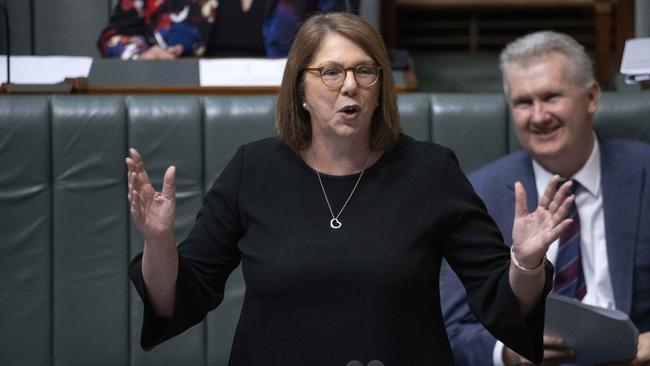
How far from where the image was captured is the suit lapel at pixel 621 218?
2594mm

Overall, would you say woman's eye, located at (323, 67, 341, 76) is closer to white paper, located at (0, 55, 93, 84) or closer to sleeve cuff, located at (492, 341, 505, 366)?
sleeve cuff, located at (492, 341, 505, 366)

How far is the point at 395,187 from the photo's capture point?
206 cm

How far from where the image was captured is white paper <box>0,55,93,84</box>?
11.0ft

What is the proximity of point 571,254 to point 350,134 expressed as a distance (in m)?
0.83

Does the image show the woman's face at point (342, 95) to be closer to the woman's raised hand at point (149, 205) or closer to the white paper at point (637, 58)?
the woman's raised hand at point (149, 205)

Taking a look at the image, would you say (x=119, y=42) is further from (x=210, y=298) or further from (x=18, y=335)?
(x=210, y=298)

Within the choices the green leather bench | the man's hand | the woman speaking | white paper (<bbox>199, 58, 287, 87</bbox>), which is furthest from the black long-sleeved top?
white paper (<bbox>199, 58, 287, 87</bbox>)

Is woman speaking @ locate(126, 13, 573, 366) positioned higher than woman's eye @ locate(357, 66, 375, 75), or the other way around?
woman's eye @ locate(357, 66, 375, 75)

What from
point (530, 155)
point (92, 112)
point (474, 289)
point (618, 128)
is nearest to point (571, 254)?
point (530, 155)

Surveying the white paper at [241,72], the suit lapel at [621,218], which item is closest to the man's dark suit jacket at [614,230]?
the suit lapel at [621,218]

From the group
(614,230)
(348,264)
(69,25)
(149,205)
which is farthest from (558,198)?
(69,25)

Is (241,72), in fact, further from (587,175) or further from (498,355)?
(498,355)

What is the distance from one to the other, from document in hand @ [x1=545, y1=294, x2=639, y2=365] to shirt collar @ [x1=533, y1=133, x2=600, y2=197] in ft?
1.44

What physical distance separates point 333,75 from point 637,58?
1255 millimetres
